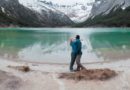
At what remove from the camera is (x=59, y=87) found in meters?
15.8

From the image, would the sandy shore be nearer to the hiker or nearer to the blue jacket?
the hiker

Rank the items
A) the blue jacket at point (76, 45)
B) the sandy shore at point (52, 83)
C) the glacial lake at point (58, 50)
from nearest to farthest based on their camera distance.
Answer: the sandy shore at point (52, 83) → the blue jacket at point (76, 45) → the glacial lake at point (58, 50)

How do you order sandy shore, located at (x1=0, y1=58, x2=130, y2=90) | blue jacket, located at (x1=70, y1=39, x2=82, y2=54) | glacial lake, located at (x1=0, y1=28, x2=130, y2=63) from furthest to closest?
glacial lake, located at (x1=0, y1=28, x2=130, y2=63) < blue jacket, located at (x1=70, y1=39, x2=82, y2=54) < sandy shore, located at (x1=0, y1=58, x2=130, y2=90)

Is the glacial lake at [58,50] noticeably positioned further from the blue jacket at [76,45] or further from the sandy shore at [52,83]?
the sandy shore at [52,83]

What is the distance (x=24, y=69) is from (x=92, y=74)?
4.95 meters

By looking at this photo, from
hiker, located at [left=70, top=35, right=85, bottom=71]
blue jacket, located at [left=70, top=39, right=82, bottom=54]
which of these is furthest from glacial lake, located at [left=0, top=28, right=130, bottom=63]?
blue jacket, located at [left=70, top=39, right=82, bottom=54]

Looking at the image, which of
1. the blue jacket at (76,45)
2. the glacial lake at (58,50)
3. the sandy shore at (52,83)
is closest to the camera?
the sandy shore at (52,83)

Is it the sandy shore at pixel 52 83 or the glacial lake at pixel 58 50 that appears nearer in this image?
the sandy shore at pixel 52 83

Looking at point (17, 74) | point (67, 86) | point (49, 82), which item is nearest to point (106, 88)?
point (67, 86)

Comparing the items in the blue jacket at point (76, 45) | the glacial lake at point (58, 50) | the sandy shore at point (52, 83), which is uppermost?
the blue jacket at point (76, 45)

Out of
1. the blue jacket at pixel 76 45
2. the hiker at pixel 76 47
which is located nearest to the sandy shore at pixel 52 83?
the hiker at pixel 76 47

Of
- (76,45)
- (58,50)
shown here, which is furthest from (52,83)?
(58,50)

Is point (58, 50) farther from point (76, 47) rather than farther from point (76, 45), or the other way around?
point (76, 45)

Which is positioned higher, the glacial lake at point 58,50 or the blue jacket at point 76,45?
the blue jacket at point 76,45
